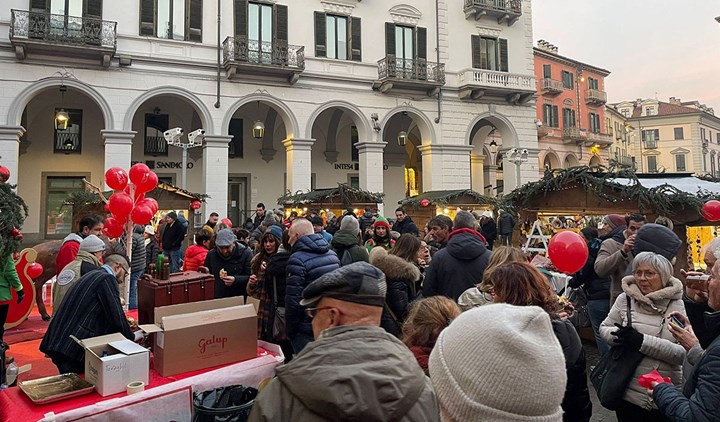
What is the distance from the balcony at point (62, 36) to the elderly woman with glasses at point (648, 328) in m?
17.1

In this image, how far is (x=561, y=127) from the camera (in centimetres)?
3644

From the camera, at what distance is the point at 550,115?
36.1 m

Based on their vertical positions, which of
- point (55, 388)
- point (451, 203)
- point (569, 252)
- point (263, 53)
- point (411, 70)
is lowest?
point (55, 388)

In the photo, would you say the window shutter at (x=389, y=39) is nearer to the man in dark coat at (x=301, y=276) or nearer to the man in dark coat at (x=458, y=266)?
the man in dark coat at (x=458, y=266)

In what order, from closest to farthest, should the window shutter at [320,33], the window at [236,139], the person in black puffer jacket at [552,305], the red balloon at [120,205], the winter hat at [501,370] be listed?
the winter hat at [501,370], the person in black puffer jacket at [552,305], the red balloon at [120,205], the window shutter at [320,33], the window at [236,139]

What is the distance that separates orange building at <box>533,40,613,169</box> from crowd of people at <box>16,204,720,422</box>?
32571 mm

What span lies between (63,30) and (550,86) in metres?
32.6

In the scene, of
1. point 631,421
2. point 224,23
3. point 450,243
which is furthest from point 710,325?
point 224,23

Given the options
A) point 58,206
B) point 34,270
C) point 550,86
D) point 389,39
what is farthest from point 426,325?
point 550,86

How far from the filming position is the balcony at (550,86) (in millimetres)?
35438

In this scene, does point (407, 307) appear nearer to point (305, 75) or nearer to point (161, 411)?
point (161, 411)

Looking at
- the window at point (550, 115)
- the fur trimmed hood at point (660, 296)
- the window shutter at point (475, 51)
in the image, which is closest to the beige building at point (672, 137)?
the window at point (550, 115)

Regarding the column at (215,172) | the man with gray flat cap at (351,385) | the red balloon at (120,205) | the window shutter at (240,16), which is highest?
the window shutter at (240,16)

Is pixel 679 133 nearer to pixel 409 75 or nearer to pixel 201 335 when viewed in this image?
pixel 409 75
